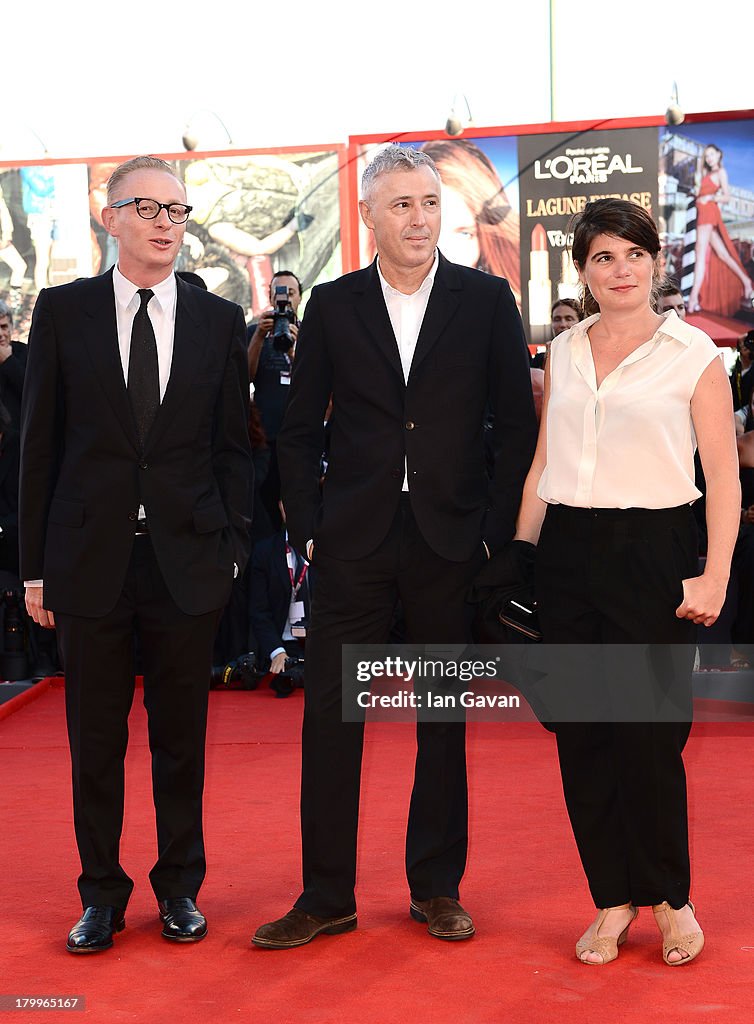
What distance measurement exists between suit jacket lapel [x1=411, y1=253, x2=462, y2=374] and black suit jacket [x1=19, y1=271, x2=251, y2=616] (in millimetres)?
488

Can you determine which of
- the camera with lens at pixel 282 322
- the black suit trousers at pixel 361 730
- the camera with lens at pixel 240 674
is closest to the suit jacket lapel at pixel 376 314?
the black suit trousers at pixel 361 730

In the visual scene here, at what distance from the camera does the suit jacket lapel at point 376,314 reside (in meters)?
2.89

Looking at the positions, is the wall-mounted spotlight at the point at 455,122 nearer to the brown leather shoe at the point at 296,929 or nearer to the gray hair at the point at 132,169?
the gray hair at the point at 132,169

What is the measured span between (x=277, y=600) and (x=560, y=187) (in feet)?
15.1

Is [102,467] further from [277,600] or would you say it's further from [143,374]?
[277,600]

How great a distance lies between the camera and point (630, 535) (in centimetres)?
266

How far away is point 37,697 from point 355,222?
17.2 ft

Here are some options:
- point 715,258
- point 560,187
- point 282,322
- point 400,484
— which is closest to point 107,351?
point 400,484

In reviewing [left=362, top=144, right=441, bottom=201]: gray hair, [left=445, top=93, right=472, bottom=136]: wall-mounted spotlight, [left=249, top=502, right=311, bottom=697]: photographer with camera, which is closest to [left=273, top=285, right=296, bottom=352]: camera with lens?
[left=249, top=502, right=311, bottom=697]: photographer with camera

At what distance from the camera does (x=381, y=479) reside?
2865 millimetres

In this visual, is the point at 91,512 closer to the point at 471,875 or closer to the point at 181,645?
the point at 181,645

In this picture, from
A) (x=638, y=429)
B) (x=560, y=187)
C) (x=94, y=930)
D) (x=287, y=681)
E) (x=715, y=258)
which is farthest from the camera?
(x=560, y=187)

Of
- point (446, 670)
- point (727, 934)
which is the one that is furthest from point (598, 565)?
point (727, 934)

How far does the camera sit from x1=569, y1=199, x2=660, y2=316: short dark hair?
8.75 feet
